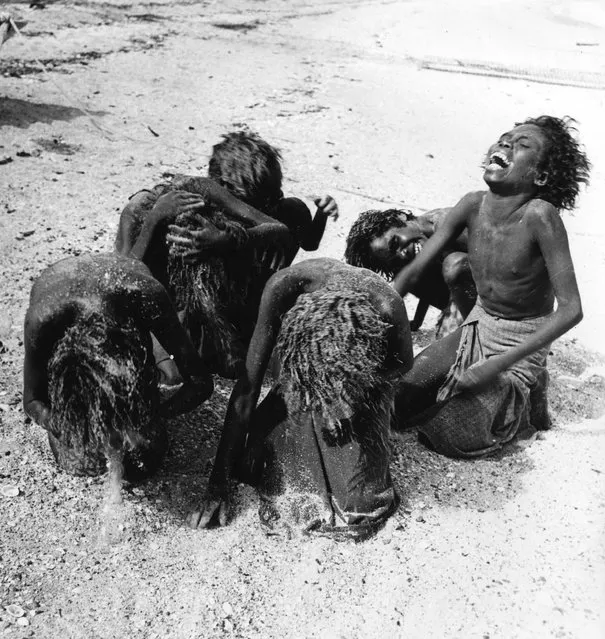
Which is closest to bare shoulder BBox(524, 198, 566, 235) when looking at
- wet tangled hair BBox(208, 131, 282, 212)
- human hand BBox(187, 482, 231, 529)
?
wet tangled hair BBox(208, 131, 282, 212)

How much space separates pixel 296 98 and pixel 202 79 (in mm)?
1100

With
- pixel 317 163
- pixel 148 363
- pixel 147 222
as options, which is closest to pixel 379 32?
pixel 317 163

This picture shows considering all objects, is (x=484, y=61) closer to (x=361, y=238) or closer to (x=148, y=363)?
(x=361, y=238)

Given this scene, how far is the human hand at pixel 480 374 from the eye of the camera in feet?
12.0

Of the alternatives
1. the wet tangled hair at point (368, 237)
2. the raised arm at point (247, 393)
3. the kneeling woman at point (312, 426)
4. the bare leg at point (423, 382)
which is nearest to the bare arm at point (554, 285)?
the bare leg at point (423, 382)

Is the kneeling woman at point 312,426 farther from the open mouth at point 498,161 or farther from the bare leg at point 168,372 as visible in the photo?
the open mouth at point 498,161

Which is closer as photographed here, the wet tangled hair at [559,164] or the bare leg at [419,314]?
the wet tangled hair at [559,164]

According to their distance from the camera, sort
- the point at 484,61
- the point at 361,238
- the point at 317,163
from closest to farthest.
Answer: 1. the point at 361,238
2. the point at 317,163
3. the point at 484,61

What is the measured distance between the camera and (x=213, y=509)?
321 cm

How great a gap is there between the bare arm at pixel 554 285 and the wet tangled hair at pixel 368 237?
989mm

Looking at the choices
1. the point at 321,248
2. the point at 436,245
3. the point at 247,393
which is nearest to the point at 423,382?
the point at 436,245

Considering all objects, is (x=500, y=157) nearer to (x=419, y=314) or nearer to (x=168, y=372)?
(x=419, y=314)

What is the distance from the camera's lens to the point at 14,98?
729 centimetres

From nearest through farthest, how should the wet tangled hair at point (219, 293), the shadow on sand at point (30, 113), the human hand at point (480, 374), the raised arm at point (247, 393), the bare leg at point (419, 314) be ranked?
the raised arm at point (247, 393)
the human hand at point (480, 374)
the wet tangled hair at point (219, 293)
the bare leg at point (419, 314)
the shadow on sand at point (30, 113)
